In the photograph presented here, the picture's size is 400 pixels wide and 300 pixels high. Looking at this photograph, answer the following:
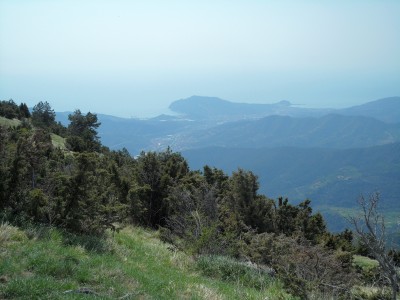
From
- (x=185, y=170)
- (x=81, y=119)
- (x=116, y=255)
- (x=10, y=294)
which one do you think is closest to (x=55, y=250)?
(x=116, y=255)

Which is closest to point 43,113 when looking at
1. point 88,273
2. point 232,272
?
point 232,272

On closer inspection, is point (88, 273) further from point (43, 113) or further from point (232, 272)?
point (43, 113)

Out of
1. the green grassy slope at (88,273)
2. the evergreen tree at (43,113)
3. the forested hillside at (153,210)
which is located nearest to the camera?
the green grassy slope at (88,273)

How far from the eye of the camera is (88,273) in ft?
21.3

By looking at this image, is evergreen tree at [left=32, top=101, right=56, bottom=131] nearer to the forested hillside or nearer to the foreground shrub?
the forested hillside

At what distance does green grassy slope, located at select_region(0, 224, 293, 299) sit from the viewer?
5.60 metres

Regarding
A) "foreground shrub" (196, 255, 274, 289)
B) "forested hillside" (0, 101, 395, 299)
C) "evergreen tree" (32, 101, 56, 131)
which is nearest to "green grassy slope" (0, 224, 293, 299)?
"foreground shrub" (196, 255, 274, 289)

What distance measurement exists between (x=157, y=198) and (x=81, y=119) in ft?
114

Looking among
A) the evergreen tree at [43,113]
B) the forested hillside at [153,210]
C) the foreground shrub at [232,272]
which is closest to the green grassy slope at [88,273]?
the foreground shrub at [232,272]

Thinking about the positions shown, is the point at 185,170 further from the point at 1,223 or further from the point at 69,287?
the point at 69,287

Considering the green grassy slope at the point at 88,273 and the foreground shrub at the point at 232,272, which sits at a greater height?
the green grassy slope at the point at 88,273

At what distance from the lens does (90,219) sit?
945 centimetres

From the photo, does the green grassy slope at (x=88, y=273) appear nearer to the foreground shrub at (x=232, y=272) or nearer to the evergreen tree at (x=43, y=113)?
the foreground shrub at (x=232, y=272)

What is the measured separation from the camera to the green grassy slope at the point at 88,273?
5598mm
